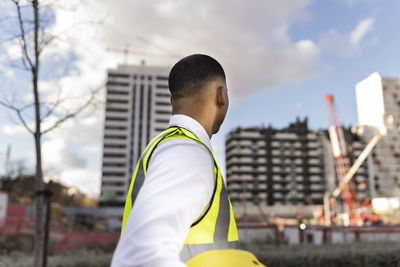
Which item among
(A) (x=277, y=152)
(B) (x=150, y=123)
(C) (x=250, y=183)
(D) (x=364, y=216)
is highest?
(B) (x=150, y=123)

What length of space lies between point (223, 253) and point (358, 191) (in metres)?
120

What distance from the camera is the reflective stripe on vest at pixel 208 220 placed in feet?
3.41

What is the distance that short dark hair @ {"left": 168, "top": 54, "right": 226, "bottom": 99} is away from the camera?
126 cm

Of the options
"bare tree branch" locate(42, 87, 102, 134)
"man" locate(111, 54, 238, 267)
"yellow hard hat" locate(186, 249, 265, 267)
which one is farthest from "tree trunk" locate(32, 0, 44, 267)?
"yellow hard hat" locate(186, 249, 265, 267)

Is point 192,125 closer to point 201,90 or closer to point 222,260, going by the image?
point 201,90

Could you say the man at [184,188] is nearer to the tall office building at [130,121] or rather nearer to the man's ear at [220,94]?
the man's ear at [220,94]

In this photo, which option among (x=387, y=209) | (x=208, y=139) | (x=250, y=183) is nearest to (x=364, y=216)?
(x=387, y=209)

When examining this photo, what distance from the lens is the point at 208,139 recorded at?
1.26 m

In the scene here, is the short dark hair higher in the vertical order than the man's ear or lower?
higher

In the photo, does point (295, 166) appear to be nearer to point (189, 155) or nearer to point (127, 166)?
point (127, 166)

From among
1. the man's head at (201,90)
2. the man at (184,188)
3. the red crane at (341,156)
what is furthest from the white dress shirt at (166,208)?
the red crane at (341,156)

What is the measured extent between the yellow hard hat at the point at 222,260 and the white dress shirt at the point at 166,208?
13 centimetres

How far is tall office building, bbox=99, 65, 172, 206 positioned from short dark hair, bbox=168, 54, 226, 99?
90.6m

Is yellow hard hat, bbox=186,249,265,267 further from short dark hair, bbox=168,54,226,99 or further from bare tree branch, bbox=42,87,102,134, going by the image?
bare tree branch, bbox=42,87,102,134
